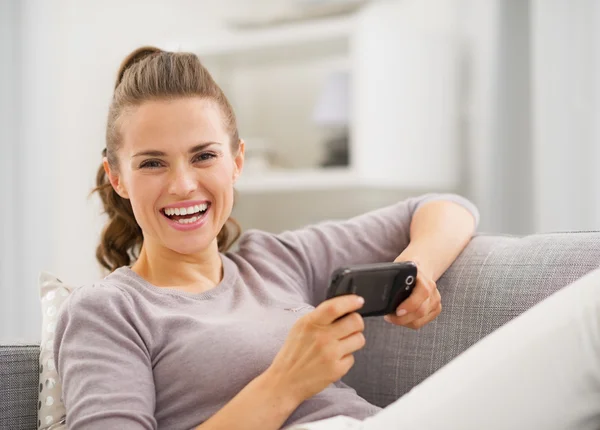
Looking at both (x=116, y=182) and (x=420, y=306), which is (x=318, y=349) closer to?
(x=420, y=306)

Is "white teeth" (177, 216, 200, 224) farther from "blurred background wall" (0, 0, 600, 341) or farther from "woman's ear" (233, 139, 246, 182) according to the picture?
"blurred background wall" (0, 0, 600, 341)

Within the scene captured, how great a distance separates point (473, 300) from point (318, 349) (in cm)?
38

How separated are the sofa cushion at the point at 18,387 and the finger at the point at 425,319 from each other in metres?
0.58

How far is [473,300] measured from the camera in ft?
4.32

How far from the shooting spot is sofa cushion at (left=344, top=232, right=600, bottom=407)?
1259 mm

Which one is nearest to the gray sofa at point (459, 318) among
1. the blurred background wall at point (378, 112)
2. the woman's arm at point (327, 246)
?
the woman's arm at point (327, 246)

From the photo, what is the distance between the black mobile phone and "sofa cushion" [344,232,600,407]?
0.65 ft

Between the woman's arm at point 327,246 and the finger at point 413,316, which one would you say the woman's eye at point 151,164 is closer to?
the woman's arm at point 327,246

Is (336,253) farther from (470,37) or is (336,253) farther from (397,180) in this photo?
(470,37)

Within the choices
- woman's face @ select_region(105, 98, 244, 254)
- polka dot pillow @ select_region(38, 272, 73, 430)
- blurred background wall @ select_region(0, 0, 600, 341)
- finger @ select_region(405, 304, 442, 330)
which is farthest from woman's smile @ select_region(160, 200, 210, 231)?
blurred background wall @ select_region(0, 0, 600, 341)

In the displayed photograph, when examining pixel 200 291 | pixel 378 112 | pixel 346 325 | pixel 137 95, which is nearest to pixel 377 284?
pixel 346 325

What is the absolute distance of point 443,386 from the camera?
928 millimetres

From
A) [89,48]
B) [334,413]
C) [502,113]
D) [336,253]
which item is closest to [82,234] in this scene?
[89,48]

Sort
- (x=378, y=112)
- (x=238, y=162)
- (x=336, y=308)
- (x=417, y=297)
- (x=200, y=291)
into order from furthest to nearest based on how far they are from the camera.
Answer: (x=378, y=112) < (x=238, y=162) < (x=200, y=291) < (x=417, y=297) < (x=336, y=308)
